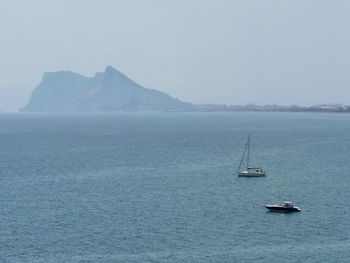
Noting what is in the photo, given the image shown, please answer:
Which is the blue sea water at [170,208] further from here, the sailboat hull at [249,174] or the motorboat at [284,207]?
the sailboat hull at [249,174]

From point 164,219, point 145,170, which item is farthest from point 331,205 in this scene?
point 145,170

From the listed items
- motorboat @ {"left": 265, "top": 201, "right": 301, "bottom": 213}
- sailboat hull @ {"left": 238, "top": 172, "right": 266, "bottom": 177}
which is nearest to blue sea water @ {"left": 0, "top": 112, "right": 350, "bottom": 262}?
motorboat @ {"left": 265, "top": 201, "right": 301, "bottom": 213}

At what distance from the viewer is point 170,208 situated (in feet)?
274

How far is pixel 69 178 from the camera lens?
11088cm

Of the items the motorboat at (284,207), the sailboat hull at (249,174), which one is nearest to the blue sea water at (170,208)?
the motorboat at (284,207)

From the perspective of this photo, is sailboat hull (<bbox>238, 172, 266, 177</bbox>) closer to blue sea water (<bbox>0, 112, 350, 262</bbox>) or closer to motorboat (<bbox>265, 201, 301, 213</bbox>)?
blue sea water (<bbox>0, 112, 350, 262</bbox>)

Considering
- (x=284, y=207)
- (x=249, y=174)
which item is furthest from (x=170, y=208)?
(x=249, y=174)

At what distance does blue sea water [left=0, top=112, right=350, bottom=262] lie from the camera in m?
64.1

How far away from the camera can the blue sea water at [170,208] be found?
64062 millimetres

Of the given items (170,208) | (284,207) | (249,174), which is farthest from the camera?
(249,174)

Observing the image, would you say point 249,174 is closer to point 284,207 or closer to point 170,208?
point 284,207

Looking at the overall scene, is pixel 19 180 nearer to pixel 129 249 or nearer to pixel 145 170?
pixel 145 170

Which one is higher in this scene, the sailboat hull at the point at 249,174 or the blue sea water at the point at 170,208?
the sailboat hull at the point at 249,174

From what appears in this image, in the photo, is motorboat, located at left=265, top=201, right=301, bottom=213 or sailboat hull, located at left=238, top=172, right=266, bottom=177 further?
sailboat hull, located at left=238, top=172, right=266, bottom=177
